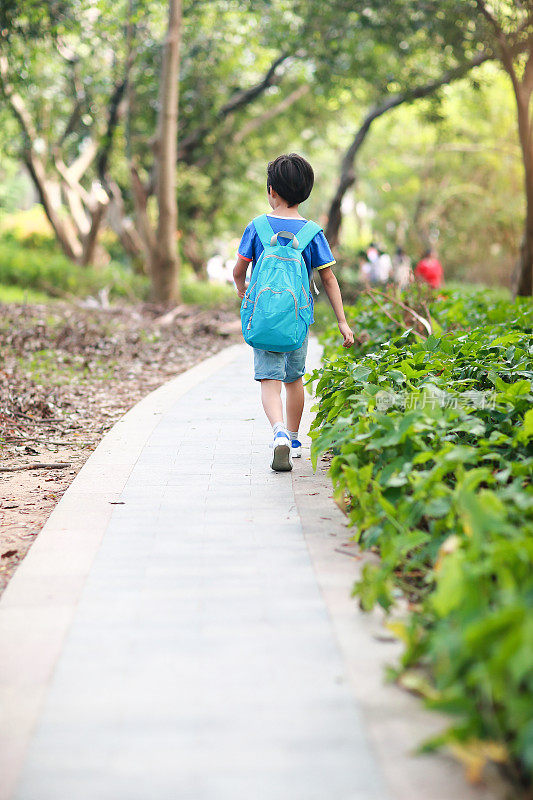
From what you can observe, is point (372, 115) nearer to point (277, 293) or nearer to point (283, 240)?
point (283, 240)

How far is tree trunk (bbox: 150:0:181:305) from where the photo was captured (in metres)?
14.1

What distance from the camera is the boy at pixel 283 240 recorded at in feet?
15.2

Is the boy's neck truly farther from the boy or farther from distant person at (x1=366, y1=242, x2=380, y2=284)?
distant person at (x1=366, y1=242, x2=380, y2=284)

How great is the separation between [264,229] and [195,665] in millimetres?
2685

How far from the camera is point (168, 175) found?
14977 millimetres

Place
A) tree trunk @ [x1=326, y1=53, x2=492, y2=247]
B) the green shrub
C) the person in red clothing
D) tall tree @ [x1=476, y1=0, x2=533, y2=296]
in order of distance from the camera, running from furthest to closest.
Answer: the green shrub → tree trunk @ [x1=326, y1=53, x2=492, y2=247] → the person in red clothing → tall tree @ [x1=476, y1=0, x2=533, y2=296]

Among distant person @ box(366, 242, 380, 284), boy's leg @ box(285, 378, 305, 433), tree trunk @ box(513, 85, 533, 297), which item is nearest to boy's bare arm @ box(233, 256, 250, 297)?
boy's leg @ box(285, 378, 305, 433)

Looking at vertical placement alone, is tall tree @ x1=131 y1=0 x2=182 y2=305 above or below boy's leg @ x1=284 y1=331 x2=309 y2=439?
above

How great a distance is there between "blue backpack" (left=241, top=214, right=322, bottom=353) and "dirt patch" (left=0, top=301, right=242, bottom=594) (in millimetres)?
1457

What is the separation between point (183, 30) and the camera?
18781mm

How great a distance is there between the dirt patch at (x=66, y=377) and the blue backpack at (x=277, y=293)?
1.46 meters

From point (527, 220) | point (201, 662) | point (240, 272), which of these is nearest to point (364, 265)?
point (527, 220)

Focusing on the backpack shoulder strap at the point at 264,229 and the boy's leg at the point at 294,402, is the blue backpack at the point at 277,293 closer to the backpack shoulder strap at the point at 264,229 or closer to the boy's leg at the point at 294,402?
the backpack shoulder strap at the point at 264,229

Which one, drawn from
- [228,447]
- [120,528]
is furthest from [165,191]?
[120,528]
